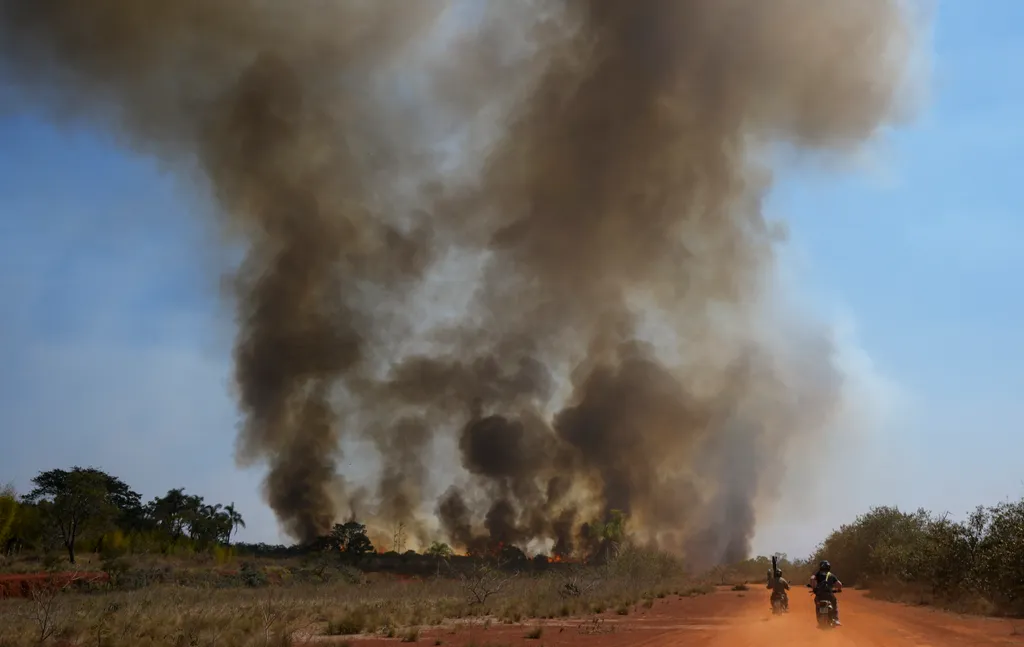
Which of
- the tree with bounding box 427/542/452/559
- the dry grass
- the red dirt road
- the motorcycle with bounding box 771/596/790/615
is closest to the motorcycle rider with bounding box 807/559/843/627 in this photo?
the red dirt road

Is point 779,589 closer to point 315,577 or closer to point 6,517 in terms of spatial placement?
point 315,577

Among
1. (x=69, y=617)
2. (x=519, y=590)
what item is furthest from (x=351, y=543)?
(x=69, y=617)

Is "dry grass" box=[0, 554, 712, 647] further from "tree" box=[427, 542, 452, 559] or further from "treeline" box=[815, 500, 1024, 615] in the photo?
"tree" box=[427, 542, 452, 559]

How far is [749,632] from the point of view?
20.4 metres

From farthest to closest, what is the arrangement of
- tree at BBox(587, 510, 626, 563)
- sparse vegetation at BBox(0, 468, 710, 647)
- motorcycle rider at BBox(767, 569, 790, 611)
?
tree at BBox(587, 510, 626, 563) → motorcycle rider at BBox(767, 569, 790, 611) → sparse vegetation at BBox(0, 468, 710, 647)

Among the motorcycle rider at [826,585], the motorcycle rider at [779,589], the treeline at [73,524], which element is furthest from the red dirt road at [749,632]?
the treeline at [73,524]

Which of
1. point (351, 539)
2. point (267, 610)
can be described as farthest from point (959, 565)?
point (351, 539)

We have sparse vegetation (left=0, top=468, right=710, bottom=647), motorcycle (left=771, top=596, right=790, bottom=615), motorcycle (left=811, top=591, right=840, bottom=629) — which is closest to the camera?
motorcycle (left=811, top=591, right=840, bottom=629)

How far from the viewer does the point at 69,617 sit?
74.7ft

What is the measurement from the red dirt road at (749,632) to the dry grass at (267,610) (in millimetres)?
2504

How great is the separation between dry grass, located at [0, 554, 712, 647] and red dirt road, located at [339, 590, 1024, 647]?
2.50m

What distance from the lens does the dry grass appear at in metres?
19.5

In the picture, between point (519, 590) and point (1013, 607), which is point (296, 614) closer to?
point (519, 590)

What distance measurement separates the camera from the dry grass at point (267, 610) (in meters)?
19.5
